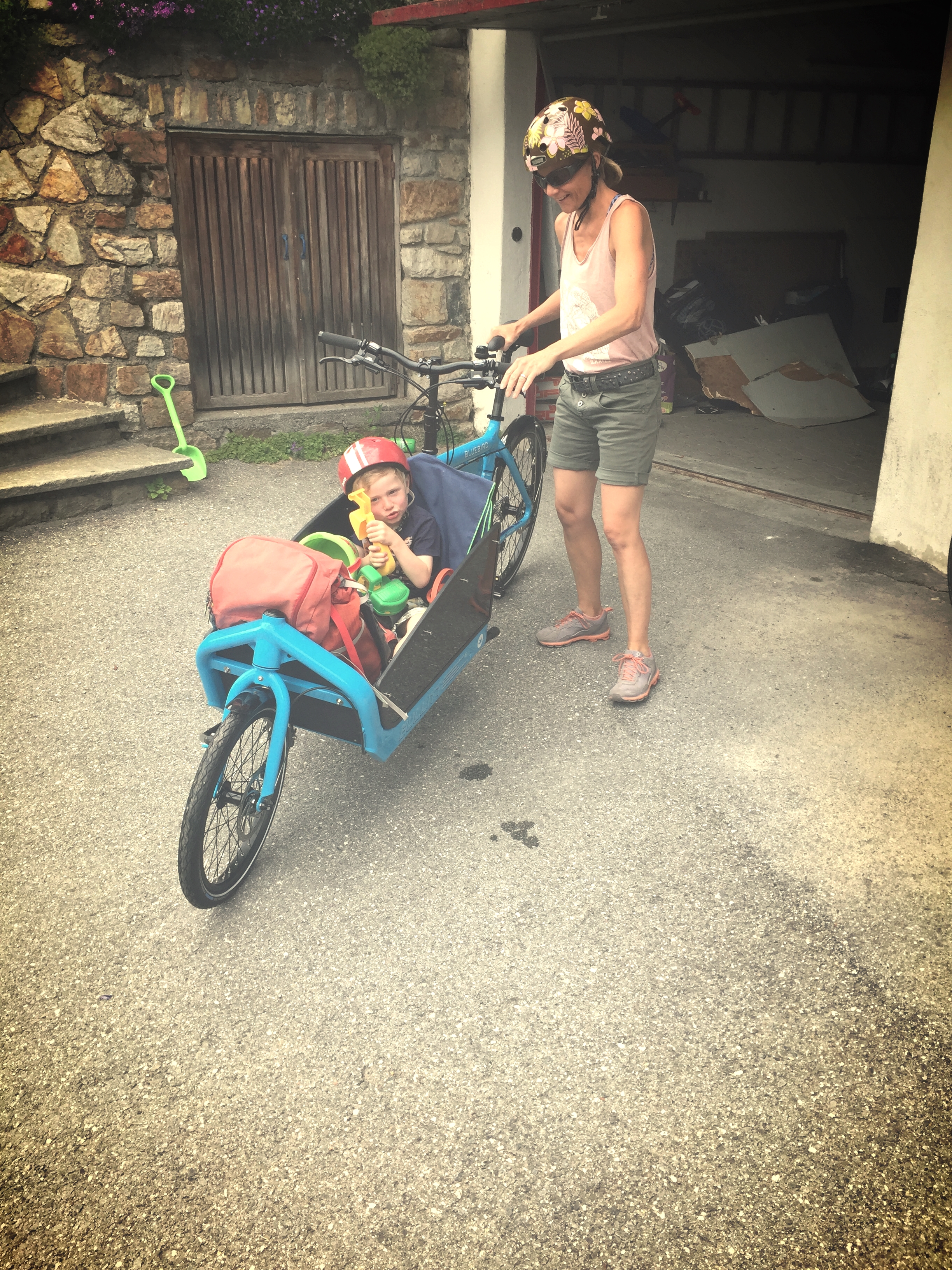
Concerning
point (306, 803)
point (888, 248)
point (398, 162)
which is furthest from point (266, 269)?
point (888, 248)

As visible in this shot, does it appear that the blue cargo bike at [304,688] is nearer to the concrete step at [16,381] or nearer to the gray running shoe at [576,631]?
the gray running shoe at [576,631]

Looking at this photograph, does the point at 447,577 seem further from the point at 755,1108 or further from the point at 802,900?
the point at 755,1108

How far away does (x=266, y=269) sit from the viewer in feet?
22.5

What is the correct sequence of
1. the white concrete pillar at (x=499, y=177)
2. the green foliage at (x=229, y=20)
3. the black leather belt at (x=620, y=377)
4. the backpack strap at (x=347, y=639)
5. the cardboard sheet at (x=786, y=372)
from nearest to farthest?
1. the backpack strap at (x=347, y=639)
2. the black leather belt at (x=620, y=377)
3. the green foliage at (x=229, y=20)
4. the white concrete pillar at (x=499, y=177)
5. the cardboard sheet at (x=786, y=372)

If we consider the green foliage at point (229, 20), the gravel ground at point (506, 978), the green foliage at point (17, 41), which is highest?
the green foliage at point (229, 20)

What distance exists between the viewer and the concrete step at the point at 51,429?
5.76 meters

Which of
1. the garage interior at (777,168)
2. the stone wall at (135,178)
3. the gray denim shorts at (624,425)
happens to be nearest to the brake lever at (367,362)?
the gray denim shorts at (624,425)

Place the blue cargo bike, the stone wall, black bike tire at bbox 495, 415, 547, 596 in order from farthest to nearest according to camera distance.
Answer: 1. the stone wall
2. black bike tire at bbox 495, 415, 547, 596
3. the blue cargo bike

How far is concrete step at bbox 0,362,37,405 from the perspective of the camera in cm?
613

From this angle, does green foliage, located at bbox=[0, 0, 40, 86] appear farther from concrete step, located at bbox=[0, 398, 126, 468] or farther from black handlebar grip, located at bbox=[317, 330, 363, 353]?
black handlebar grip, located at bbox=[317, 330, 363, 353]

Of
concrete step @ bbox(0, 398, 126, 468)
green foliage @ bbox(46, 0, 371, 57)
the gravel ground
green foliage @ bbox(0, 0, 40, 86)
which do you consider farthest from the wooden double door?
the gravel ground

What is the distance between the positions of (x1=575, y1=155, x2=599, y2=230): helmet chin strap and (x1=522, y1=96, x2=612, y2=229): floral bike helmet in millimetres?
68

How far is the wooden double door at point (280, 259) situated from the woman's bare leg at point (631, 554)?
170 inches

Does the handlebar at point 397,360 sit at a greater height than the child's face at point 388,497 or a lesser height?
greater
